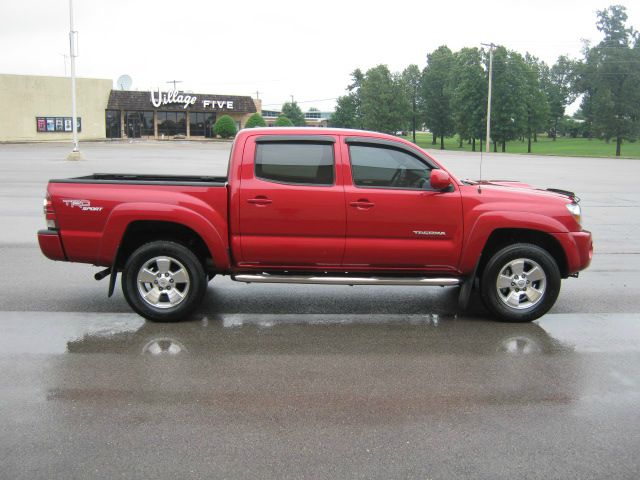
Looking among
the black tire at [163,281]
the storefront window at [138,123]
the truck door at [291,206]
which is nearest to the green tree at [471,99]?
the storefront window at [138,123]

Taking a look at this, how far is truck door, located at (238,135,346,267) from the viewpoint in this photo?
21.2ft

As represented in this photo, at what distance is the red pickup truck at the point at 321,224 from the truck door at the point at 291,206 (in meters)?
0.01

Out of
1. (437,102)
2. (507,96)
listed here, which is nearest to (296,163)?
(507,96)

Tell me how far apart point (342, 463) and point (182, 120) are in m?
78.0

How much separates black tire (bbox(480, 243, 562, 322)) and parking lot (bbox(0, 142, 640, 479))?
0.19 metres

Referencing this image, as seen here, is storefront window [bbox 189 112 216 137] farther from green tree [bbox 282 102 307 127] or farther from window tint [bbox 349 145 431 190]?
window tint [bbox 349 145 431 190]

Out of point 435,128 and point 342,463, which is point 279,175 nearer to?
point 342,463

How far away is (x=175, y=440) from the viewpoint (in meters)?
4.02

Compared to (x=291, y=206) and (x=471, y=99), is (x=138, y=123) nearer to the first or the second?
(x=471, y=99)

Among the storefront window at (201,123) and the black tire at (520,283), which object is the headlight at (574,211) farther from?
the storefront window at (201,123)

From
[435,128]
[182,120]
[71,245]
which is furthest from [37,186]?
[435,128]

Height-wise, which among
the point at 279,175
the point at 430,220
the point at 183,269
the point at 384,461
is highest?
the point at 279,175

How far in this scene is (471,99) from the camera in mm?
79750

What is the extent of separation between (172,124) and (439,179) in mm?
75394
